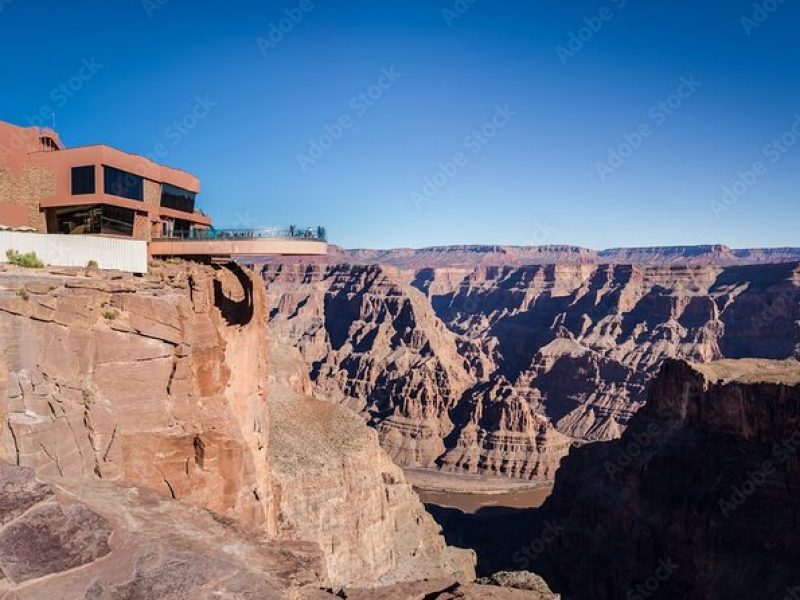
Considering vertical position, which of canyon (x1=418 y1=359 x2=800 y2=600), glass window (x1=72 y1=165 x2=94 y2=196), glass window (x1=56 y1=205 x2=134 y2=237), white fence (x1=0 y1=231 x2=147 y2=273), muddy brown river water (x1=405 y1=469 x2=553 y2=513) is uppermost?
glass window (x1=72 y1=165 x2=94 y2=196)

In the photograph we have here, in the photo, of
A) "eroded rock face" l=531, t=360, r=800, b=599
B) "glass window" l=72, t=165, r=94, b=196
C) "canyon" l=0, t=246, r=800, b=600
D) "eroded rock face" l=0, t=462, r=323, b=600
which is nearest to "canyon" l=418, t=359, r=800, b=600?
"eroded rock face" l=531, t=360, r=800, b=599

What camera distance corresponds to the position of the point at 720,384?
6000 centimetres

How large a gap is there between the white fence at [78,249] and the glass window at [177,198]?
952 cm

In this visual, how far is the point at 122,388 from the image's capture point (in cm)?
1758

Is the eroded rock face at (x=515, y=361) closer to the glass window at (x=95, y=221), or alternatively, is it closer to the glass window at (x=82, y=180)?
the glass window at (x=95, y=221)

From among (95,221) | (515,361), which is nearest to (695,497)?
(95,221)

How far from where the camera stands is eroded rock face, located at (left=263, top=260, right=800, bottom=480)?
11412 centimetres

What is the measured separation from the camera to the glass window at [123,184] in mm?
28359

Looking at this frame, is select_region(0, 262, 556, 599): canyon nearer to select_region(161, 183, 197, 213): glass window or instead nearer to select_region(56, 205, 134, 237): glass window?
select_region(56, 205, 134, 237): glass window

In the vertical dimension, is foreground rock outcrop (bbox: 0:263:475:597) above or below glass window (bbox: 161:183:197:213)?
below

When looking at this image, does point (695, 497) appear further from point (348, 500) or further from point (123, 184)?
point (123, 184)

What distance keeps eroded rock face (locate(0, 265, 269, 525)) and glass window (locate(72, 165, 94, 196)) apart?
8465mm

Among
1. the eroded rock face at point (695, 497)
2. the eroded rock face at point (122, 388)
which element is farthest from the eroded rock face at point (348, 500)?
the eroded rock face at point (122, 388)

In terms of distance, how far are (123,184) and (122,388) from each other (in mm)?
14886
